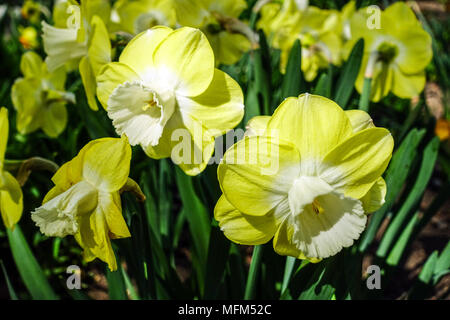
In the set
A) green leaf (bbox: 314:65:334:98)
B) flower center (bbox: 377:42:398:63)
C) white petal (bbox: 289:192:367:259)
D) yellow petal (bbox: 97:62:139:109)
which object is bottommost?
white petal (bbox: 289:192:367:259)

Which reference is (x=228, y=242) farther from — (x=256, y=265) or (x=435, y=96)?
(x=435, y=96)

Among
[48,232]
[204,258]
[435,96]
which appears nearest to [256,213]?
[48,232]

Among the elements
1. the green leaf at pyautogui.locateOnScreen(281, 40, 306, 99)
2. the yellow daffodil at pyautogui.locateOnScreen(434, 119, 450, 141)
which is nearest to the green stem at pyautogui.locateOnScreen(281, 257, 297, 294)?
the green leaf at pyautogui.locateOnScreen(281, 40, 306, 99)

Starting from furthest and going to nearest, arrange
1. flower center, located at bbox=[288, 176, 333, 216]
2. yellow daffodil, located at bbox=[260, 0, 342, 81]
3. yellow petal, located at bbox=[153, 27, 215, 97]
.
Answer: yellow daffodil, located at bbox=[260, 0, 342, 81], yellow petal, located at bbox=[153, 27, 215, 97], flower center, located at bbox=[288, 176, 333, 216]

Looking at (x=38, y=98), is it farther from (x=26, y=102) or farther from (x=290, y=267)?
(x=290, y=267)

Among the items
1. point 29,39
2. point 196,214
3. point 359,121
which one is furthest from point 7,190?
point 29,39

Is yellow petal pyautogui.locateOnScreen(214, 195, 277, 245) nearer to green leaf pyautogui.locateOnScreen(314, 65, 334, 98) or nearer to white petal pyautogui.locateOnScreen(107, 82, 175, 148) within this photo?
white petal pyautogui.locateOnScreen(107, 82, 175, 148)

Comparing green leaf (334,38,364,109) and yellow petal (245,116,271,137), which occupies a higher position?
yellow petal (245,116,271,137)
